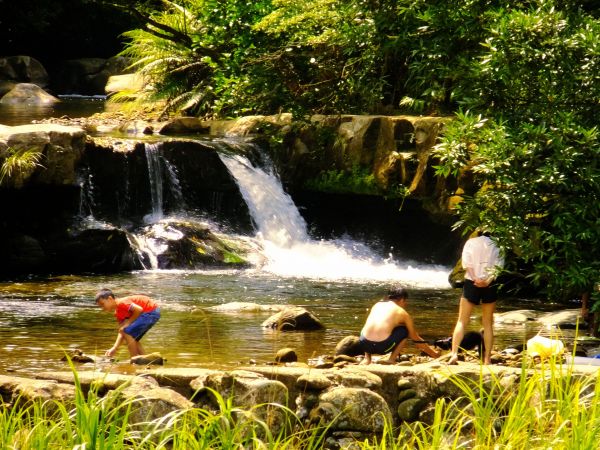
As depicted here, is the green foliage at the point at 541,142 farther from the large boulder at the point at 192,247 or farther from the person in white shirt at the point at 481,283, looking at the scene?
the large boulder at the point at 192,247

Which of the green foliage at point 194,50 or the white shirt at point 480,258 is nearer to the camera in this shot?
the white shirt at point 480,258

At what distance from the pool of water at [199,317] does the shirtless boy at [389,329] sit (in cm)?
115

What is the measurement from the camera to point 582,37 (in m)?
9.87

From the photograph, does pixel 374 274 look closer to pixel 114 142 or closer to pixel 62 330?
pixel 114 142

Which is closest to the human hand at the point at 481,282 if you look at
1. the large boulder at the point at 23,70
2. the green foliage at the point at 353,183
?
the green foliage at the point at 353,183

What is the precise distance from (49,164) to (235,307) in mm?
5682

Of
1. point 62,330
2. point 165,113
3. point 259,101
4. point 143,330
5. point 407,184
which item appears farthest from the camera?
point 165,113

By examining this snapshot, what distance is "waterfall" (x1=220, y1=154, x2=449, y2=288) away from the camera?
733 inches

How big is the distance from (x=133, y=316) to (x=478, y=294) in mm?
3489

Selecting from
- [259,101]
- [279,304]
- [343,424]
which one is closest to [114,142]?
[259,101]

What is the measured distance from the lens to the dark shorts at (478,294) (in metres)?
9.57

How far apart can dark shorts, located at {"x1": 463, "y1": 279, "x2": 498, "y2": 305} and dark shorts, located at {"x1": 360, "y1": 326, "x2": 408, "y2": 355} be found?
0.90 meters

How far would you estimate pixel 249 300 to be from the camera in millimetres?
15172

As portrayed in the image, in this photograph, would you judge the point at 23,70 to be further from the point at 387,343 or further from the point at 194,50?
the point at 387,343
